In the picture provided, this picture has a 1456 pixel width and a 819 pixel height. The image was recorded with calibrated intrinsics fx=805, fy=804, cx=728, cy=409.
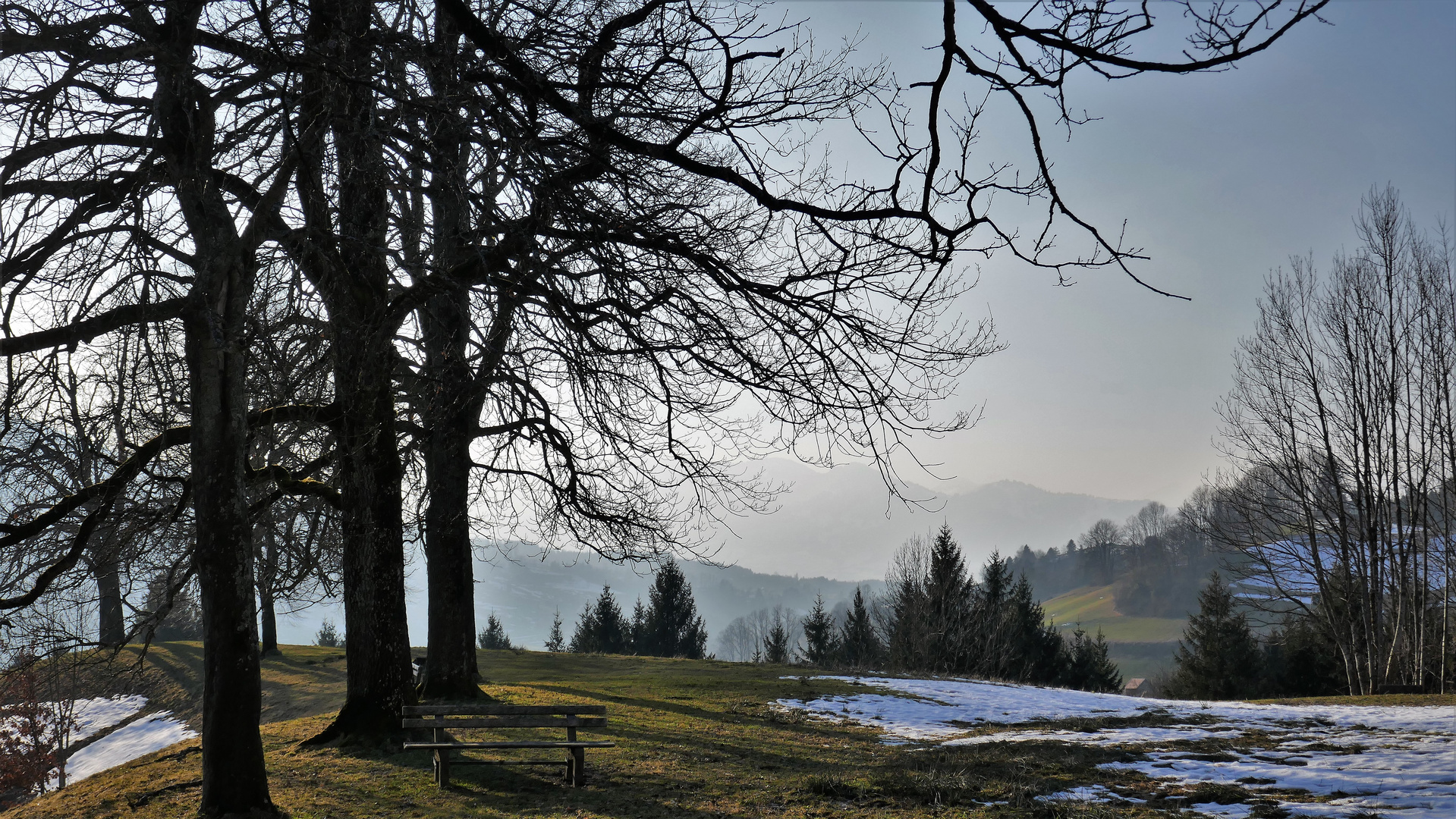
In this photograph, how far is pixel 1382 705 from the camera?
42.2 feet

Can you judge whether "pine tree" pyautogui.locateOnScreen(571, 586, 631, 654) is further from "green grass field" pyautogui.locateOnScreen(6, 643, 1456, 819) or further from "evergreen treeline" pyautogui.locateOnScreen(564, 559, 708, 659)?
"green grass field" pyautogui.locateOnScreen(6, 643, 1456, 819)

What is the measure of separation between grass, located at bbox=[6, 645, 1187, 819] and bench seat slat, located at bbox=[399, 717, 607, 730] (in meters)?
0.56

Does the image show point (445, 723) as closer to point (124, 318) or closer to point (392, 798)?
point (392, 798)

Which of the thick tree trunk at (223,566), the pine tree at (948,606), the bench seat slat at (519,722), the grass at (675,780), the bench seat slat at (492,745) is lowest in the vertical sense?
the pine tree at (948,606)

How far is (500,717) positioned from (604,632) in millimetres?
39005

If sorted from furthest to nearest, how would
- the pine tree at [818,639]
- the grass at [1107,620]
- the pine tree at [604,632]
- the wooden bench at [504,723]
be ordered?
the grass at [1107,620] → the pine tree at [604,632] → the pine tree at [818,639] → the wooden bench at [504,723]

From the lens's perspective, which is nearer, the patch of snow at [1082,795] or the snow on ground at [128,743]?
the patch of snow at [1082,795]

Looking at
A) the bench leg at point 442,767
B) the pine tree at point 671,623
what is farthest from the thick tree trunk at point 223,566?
the pine tree at point 671,623

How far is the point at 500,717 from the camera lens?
834 cm

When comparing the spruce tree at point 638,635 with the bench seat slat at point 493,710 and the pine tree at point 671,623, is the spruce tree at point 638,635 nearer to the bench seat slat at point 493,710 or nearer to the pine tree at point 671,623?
the pine tree at point 671,623

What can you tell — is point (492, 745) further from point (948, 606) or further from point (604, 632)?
point (604, 632)

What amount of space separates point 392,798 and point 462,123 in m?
6.29

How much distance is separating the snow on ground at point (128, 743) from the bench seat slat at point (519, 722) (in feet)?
59.6

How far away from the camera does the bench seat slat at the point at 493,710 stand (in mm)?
8158
